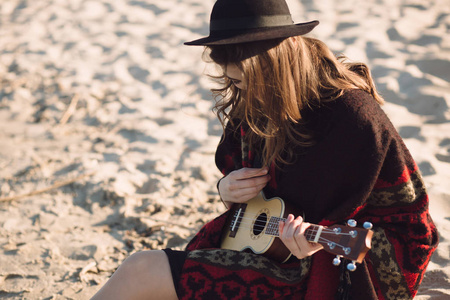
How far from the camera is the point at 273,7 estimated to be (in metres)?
1.81

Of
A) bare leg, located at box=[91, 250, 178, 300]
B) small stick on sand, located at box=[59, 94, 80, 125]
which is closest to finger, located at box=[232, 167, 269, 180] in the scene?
bare leg, located at box=[91, 250, 178, 300]

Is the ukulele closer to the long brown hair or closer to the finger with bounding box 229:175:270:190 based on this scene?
the finger with bounding box 229:175:270:190

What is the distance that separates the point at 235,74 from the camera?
74.0 inches

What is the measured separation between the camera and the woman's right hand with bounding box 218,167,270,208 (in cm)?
209

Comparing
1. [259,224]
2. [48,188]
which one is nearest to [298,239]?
[259,224]

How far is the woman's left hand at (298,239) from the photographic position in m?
1.66

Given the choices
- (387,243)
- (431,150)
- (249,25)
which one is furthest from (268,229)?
(431,150)

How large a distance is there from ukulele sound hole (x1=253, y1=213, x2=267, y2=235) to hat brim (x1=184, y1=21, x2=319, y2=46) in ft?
2.35

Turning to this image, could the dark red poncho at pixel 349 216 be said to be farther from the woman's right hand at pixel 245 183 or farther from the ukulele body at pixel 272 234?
the woman's right hand at pixel 245 183

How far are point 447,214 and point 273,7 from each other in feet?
5.69

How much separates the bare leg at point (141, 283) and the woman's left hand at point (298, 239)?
478 millimetres

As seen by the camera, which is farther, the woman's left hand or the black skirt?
the black skirt

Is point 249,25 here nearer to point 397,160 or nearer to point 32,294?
point 397,160

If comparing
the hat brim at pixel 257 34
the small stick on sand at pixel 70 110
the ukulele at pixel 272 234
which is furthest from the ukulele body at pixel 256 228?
the small stick on sand at pixel 70 110
